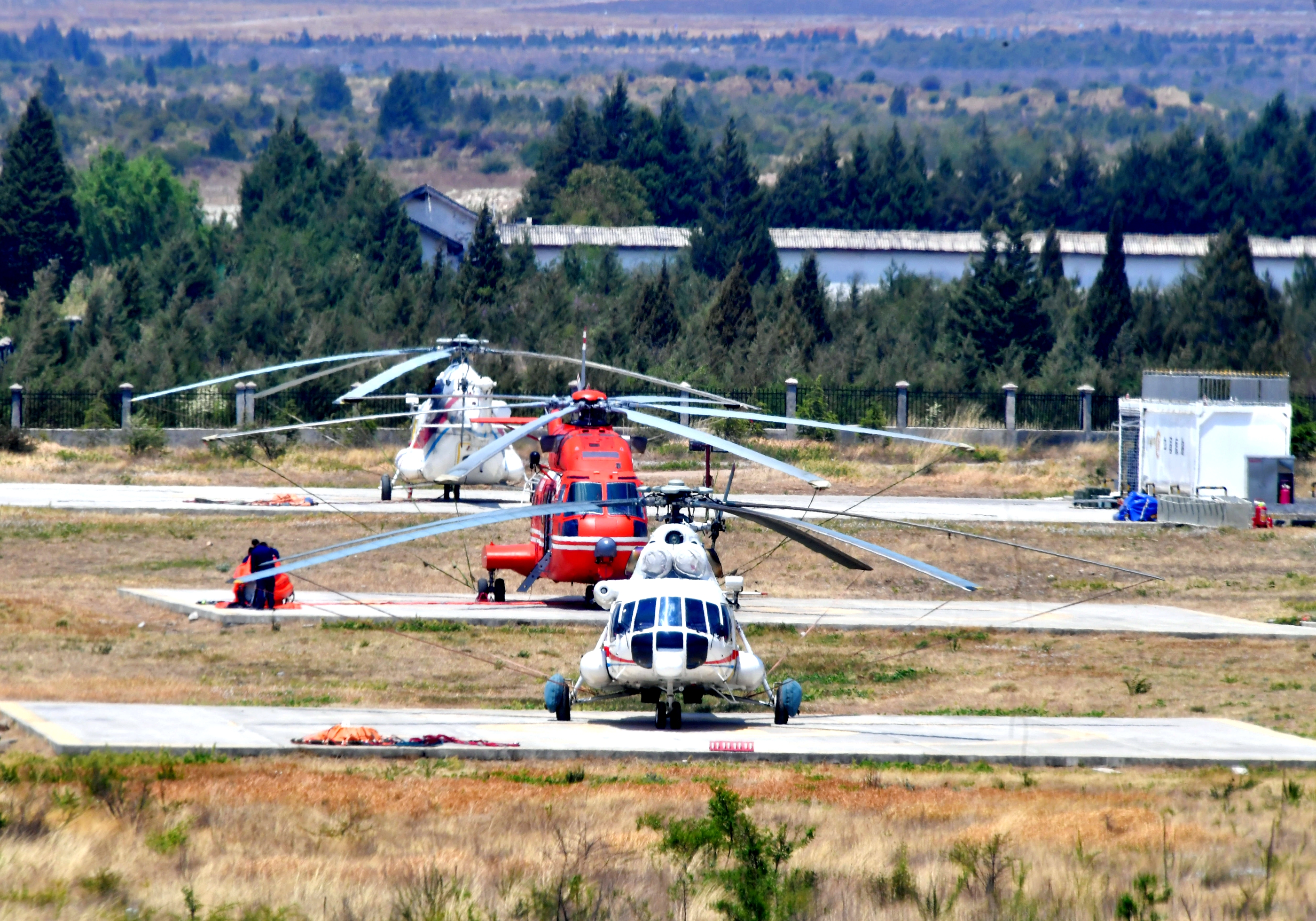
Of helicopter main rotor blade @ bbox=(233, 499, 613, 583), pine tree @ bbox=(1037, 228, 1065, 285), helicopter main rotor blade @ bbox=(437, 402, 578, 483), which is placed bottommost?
helicopter main rotor blade @ bbox=(233, 499, 613, 583)

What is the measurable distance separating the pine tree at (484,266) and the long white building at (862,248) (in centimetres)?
1141

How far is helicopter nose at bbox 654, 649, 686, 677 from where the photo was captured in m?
16.9

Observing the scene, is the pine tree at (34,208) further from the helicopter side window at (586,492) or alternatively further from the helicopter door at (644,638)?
the helicopter door at (644,638)

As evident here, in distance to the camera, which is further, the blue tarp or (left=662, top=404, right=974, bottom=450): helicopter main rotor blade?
the blue tarp

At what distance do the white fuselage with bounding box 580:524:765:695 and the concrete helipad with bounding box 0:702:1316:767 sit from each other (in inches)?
21.0

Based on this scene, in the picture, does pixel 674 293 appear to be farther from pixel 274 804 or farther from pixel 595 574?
pixel 274 804

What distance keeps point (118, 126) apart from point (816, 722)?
196570mm

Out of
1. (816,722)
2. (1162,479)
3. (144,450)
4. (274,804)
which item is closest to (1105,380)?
(1162,479)

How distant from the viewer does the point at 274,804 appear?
1288 centimetres

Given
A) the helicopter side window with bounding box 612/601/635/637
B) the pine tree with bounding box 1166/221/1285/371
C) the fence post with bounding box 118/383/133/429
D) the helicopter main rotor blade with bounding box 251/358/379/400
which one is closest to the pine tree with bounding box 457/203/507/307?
the fence post with bounding box 118/383/133/429

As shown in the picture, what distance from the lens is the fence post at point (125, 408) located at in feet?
168

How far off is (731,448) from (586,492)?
23.3 feet

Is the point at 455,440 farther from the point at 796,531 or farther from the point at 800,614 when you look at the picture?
the point at 796,531

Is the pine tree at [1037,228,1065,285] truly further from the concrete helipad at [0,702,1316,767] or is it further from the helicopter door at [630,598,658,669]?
the helicopter door at [630,598,658,669]
